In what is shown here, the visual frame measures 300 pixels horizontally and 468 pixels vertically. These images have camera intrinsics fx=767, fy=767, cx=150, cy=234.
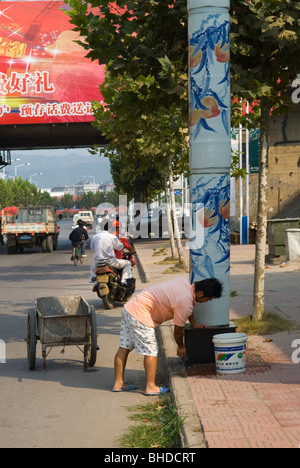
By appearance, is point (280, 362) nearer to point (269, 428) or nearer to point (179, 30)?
point (269, 428)

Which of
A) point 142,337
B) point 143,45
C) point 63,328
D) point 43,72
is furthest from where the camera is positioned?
point 43,72

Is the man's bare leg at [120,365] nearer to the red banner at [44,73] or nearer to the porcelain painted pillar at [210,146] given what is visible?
the porcelain painted pillar at [210,146]

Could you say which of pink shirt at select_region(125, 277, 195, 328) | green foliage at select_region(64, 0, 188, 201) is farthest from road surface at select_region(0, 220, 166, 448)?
green foliage at select_region(64, 0, 188, 201)

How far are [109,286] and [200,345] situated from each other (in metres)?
6.44

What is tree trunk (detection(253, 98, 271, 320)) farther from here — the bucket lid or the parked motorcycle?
the parked motorcycle

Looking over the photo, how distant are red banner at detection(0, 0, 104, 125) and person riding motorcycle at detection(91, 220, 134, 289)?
27546mm

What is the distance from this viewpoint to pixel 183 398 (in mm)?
7199

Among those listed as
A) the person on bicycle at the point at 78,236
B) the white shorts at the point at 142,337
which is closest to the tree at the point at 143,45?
the white shorts at the point at 142,337

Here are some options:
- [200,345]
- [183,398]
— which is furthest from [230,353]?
[183,398]

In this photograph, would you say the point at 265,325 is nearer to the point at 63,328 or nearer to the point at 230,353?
the point at 230,353

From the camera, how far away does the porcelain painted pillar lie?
358 inches

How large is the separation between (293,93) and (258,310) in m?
23.3

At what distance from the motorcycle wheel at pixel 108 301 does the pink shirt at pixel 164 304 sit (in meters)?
6.93

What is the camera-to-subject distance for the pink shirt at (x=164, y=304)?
25.7ft
